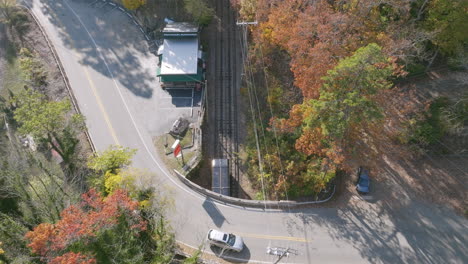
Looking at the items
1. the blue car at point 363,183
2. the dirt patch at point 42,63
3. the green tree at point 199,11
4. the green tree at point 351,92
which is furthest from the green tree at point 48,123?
the blue car at point 363,183

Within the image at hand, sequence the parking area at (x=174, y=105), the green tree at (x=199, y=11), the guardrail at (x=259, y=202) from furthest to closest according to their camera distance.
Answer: the green tree at (x=199, y=11) < the parking area at (x=174, y=105) < the guardrail at (x=259, y=202)

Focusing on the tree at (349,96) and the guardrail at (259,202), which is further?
the guardrail at (259,202)

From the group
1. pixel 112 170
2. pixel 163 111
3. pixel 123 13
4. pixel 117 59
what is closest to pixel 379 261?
pixel 112 170

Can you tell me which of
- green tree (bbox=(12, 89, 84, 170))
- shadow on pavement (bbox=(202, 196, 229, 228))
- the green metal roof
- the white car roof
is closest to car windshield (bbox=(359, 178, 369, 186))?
shadow on pavement (bbox=(202, 196, 229, 228))

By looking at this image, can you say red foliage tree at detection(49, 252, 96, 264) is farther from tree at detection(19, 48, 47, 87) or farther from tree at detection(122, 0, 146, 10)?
tree at detection(122, 0, 146, 10)

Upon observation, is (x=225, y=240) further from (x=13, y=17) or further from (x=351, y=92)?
(x=13, y=17)

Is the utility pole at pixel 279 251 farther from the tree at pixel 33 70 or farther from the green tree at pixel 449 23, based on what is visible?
the tree at pixel 33 70
